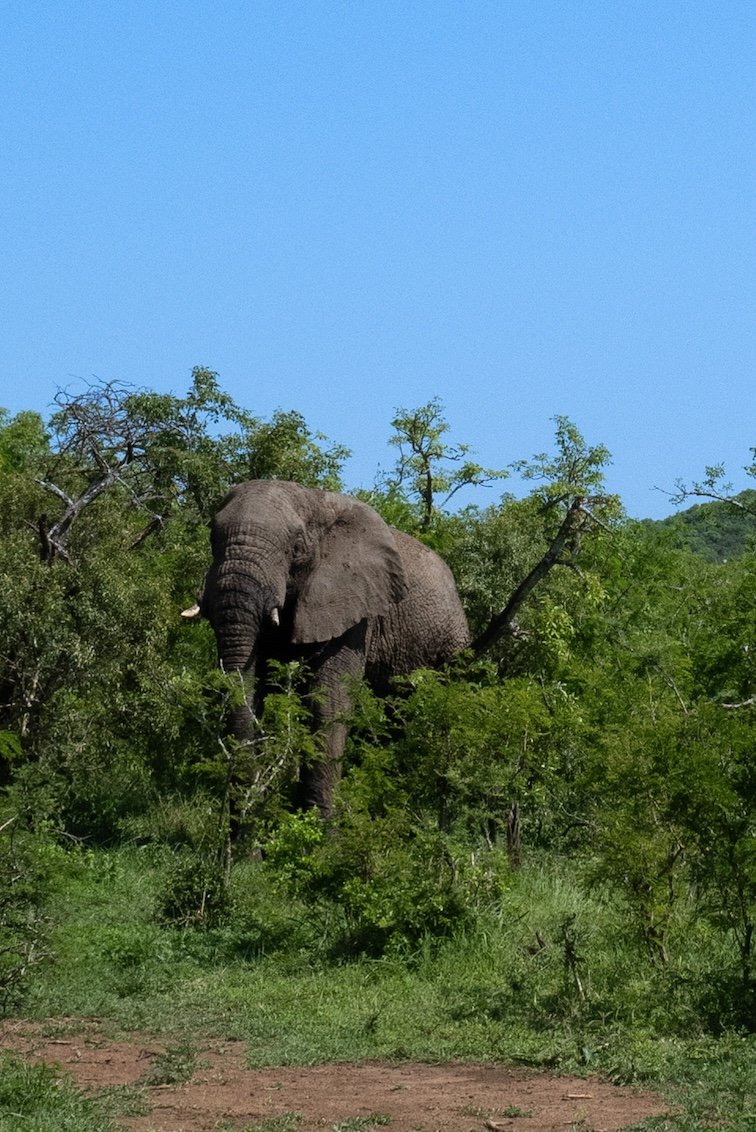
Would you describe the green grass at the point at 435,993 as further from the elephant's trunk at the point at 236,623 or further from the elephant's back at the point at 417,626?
the elephant's back at the point at 417,626

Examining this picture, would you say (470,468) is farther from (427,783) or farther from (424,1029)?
(424,1029)

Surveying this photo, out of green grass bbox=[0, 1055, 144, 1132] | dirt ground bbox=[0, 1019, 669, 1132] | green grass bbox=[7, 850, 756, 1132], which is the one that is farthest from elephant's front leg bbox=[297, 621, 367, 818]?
green grass bbox=[0, 1055, 144, 1132]

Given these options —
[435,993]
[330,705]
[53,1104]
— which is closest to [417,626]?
[330,705]

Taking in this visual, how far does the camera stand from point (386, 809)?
11.4 metres

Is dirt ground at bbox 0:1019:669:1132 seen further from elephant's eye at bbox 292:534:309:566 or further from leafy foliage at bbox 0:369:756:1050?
elephant's eye at bbox 292:534:309:566

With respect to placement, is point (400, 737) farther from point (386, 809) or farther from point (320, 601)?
point (386, 809)

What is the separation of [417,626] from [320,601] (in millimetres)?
1776

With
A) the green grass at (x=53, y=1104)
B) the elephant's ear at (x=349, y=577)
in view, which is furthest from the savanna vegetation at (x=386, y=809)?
the elephant's ear at (x=349, y=577)

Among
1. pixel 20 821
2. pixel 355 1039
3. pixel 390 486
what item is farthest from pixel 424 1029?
pixel 390 486

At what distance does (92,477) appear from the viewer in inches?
707

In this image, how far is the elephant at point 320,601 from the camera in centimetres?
1461

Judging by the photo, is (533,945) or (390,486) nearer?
(533,945)

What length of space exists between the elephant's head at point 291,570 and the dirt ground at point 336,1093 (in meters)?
6.36

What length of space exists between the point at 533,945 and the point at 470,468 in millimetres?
9573
